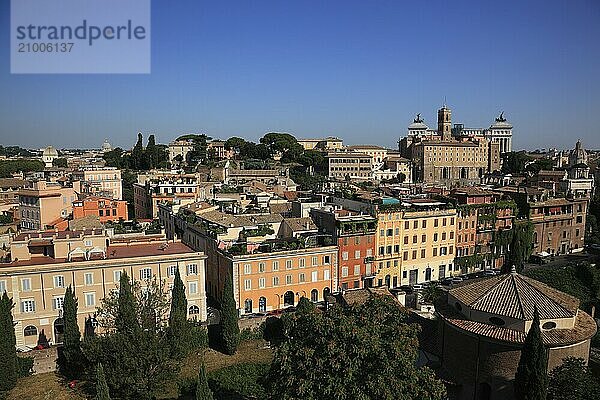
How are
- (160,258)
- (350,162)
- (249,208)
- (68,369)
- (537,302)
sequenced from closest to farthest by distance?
(537,302), (68,369), (160,258), (249,208), (350,162)

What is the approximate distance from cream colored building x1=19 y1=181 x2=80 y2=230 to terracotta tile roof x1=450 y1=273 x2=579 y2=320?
38.3 m

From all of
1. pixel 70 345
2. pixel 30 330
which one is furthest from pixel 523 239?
pixel 30 330

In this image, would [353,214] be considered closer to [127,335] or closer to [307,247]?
[307,247]

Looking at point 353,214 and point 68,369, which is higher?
point 353,214

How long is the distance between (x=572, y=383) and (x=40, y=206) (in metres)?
44.1

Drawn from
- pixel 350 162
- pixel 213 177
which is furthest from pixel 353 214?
pixel 350 162

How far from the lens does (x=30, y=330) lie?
2722 centimetres

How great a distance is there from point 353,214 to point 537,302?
19.6 m

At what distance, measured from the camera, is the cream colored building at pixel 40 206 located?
46562 millimetres

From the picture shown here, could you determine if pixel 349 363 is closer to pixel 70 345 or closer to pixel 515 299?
pixel 515 299

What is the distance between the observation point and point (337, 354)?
15.4 metres

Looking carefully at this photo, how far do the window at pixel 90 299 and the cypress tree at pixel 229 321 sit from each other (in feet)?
23.5

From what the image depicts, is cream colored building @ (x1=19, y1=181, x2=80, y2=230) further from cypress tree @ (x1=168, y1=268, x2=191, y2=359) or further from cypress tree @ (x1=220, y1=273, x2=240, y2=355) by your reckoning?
cypress tree @ (x1=220, y1=273, x2=240, y2=355)

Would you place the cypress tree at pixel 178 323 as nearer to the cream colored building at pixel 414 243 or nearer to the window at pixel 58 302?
the window at pixel 58 302
